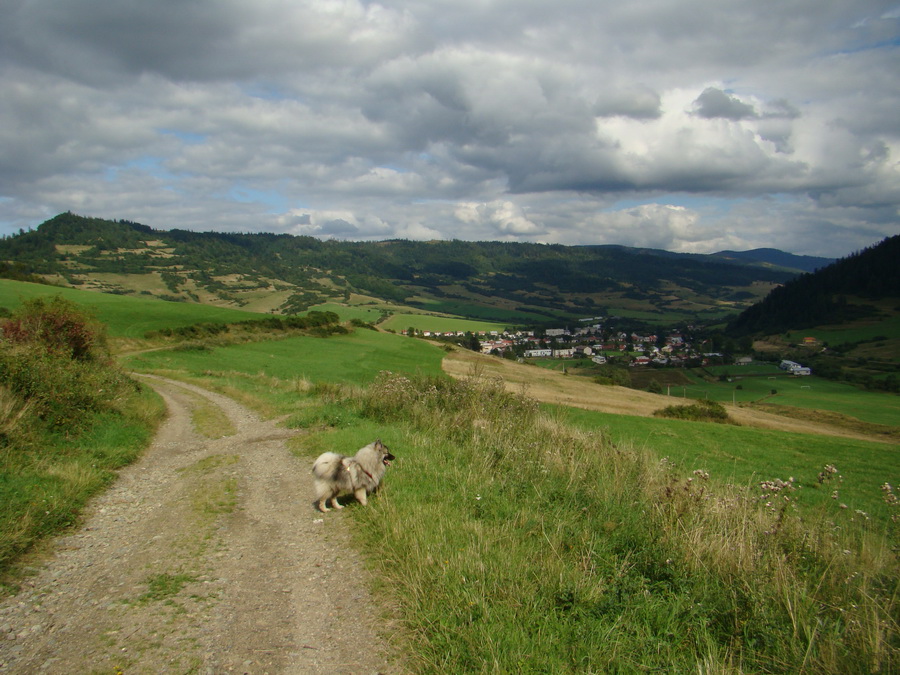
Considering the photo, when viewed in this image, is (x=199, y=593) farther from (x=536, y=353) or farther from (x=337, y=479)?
(x=536, y=353)

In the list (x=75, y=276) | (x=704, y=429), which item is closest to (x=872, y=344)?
(x=704, y=429)

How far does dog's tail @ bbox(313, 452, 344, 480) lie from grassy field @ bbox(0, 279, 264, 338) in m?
49.0

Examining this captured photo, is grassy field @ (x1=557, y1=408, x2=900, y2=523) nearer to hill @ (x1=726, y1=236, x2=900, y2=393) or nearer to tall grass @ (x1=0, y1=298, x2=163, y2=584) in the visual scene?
tall grass @ (x1=0, y1=298, x2=163, y2=584)

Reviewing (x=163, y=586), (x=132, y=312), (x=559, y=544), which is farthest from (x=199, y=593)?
(x=132, y=312)

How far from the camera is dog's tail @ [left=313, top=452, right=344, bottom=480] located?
23.8ft

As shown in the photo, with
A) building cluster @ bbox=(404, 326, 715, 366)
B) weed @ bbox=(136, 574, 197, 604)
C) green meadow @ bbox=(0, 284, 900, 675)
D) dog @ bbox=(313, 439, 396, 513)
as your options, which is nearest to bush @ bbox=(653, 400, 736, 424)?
green meadow @ bbox=(0, 284, 900, 675)

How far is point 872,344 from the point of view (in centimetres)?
10231

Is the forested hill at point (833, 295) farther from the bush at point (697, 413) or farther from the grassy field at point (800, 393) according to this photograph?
the bush at point (697, 413)

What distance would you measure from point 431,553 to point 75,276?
165 meters

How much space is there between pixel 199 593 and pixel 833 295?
176 m

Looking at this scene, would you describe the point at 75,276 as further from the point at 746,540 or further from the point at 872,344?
the point at 872,344

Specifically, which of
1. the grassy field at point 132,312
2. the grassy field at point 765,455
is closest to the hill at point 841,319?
the grassy field at point 765,455

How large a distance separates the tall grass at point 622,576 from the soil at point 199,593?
1.97 ft

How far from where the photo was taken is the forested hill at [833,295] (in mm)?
129375
